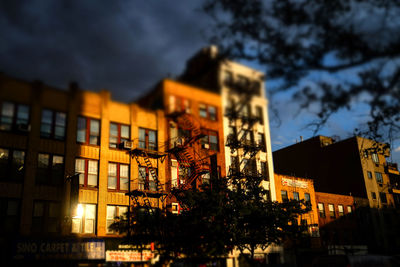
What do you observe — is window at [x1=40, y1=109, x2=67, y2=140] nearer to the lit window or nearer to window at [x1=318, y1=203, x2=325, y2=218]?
window at [x1=318, y1=203, x2=325, y2=218]

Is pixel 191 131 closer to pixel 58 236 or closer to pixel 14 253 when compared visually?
pixel 58 236

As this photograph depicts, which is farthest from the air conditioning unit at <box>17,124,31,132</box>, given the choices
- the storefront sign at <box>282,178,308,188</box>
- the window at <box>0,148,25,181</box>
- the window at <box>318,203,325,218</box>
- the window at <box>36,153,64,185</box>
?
the window at <box>318,203,325,218</box>

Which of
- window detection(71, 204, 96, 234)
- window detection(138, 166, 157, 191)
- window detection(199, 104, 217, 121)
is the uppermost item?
window detection(199, 104, 217, 121)

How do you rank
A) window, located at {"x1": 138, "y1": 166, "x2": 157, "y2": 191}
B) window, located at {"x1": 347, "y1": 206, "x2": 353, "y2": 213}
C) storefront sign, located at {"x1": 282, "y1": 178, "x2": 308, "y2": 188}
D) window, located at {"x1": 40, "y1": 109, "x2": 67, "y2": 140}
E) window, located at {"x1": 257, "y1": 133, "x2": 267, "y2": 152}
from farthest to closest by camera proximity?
window, located at {"x1": 347, "y1": 206, "x2": 353, "y2": 213} → storefront sign, located at {"x1": 282, "y1": 178, "x2": 308, "y2": 188} → window, located at {"x1": 257, "y1": 133, "x2": 267, "y2": 152} → window, located at {"x1": 138, "y1": 166, "x2": 157, "y2": 191} → window, located at {"x1": 40, "y1": 109, "x2": 67, "y2": 140}

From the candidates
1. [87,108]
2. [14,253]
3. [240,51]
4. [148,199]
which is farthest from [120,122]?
[240,51]

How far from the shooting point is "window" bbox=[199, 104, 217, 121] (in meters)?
37.9

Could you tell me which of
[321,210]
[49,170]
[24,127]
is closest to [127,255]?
[49,170]

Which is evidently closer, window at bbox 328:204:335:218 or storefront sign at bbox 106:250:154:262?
storefront sign at bbox 106:250:154:262

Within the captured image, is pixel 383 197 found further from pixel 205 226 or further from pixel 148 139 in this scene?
pixel 205 226

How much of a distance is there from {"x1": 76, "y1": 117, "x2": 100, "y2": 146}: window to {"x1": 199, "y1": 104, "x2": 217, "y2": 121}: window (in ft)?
37.6

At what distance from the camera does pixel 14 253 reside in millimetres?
22516

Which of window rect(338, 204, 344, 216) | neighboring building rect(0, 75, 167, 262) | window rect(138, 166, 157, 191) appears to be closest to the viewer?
neighboring building rect(0, 75, 167, 262)

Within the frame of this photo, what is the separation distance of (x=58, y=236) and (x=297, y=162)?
1561 inches

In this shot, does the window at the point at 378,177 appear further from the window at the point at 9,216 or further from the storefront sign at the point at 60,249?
the window at the point at 9,216
